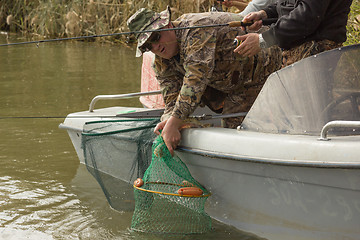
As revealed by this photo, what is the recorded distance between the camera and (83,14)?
1479cm

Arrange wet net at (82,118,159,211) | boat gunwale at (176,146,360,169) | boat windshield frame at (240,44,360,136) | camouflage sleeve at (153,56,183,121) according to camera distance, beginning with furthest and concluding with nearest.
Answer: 1. wet net at (82,118,159,211)
2. camouflage sleeve at (153,56,183,121)
3. boat windshield frame at (240,44,360,136)
4. boat gunwale at (176,146,360,169)

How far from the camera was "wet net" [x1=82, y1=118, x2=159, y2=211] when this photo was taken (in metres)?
4.71

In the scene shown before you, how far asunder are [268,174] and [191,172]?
68 cm

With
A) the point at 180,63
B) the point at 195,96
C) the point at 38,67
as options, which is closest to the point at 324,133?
the point at 195,96

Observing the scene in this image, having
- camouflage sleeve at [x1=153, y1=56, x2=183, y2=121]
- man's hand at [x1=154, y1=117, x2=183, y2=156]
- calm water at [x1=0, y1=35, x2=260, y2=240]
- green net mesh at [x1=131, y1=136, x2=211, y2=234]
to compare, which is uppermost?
camouflage sleeve at [x1=153, y1=56, x2=183, y2=121]

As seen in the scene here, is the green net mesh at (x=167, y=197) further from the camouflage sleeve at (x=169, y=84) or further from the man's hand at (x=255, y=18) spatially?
the man's hand at (x=255, y=18)

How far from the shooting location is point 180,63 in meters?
4.42

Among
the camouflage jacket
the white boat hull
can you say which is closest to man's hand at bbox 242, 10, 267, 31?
the camouflage jacket

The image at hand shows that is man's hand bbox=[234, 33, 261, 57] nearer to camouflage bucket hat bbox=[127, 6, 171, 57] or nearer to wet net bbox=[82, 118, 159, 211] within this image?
camouflage bucket hat bbox=[127, 6, 171, 57]

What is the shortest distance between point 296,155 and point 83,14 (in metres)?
11.8

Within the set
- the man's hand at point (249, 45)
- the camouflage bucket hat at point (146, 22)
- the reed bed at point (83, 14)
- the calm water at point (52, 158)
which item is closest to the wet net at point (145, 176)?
the calm water at point (52, 158)

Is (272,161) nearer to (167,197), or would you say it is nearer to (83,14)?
(167,197)

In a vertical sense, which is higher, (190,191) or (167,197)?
(190,191)

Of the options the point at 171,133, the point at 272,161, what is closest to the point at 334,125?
the point at 272,161
